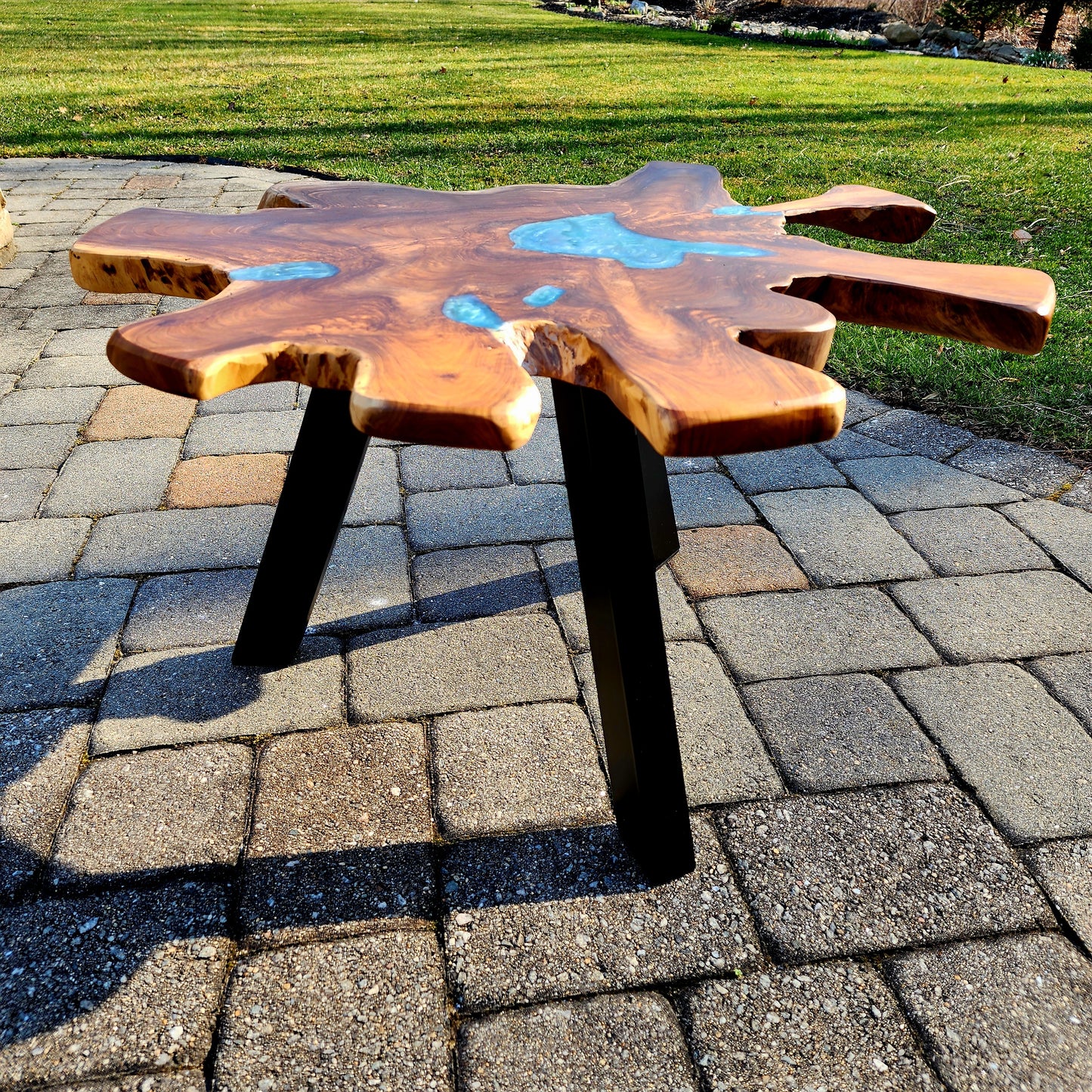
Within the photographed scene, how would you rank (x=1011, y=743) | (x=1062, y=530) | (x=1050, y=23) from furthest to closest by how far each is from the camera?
(x=1050, y=23)
(x=1062, y=530)
(x=1011, y=743)

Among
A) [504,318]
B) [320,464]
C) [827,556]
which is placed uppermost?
[504,318]

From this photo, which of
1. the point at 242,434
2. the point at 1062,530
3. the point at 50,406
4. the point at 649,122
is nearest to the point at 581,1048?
the point at 1062,530

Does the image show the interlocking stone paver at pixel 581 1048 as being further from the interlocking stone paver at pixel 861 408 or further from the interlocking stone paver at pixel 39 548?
the interlocking stone paver at pixel 861 408

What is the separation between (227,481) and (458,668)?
1.12 metres

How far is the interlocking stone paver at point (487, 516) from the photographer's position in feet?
8.19

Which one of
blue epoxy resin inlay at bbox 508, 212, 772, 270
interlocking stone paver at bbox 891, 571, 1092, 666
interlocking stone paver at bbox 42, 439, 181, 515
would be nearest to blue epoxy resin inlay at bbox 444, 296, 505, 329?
blue epoxy resin inlay at bbox 508, 212, 772, 270

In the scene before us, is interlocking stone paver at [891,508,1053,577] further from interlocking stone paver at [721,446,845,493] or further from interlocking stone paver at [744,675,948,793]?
interlocking stone paver at [744,675,948,793]

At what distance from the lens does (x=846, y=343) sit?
3.59 m

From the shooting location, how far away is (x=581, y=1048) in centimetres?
129

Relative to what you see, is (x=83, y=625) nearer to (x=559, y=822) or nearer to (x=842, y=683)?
(x=559, y=822)

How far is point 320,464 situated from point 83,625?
2.63ft

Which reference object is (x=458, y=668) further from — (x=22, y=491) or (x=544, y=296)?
(x=22, y=491)

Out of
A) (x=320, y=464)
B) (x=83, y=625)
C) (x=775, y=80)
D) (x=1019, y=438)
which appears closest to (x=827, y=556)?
(x=1019, y=438)

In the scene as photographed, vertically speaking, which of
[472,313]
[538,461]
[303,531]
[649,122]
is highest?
[472,313]
